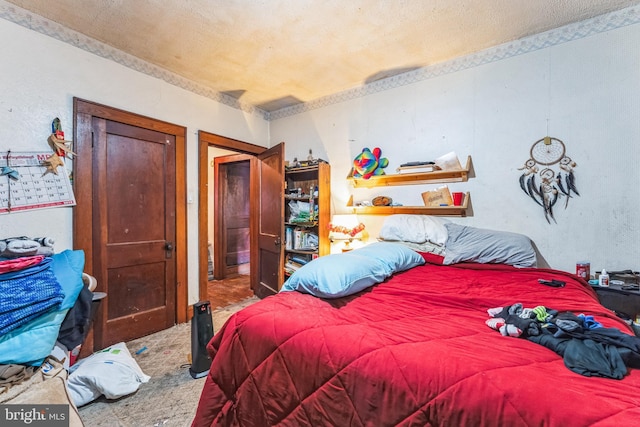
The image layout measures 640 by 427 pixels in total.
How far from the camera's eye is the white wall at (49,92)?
202 cm

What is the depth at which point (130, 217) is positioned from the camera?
2.64 m

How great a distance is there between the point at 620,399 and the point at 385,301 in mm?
868

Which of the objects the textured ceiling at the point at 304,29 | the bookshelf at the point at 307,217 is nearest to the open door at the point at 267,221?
the bookshelf at the point at 307,217

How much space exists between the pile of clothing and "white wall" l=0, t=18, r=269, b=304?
119 inches

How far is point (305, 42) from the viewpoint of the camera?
245cm

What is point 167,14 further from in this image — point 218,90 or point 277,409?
point 277,409

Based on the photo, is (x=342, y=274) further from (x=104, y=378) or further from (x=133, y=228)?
(x=133, y=228)

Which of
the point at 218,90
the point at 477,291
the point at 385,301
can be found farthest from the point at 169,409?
the point at 218,90

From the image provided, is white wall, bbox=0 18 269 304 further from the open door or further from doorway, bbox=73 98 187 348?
the open door

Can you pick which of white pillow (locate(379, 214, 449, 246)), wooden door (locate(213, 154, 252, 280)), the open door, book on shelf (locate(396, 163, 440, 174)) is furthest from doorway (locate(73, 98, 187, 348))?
book on shelf (locate(396, 163, 440, 174))

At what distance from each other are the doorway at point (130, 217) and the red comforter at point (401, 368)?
1.76m

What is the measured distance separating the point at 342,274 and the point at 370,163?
1.89 metres

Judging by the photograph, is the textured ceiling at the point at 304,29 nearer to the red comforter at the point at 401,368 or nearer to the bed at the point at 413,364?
the bed at the point at 413,364

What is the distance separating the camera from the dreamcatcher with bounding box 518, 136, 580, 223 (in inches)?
88.4
